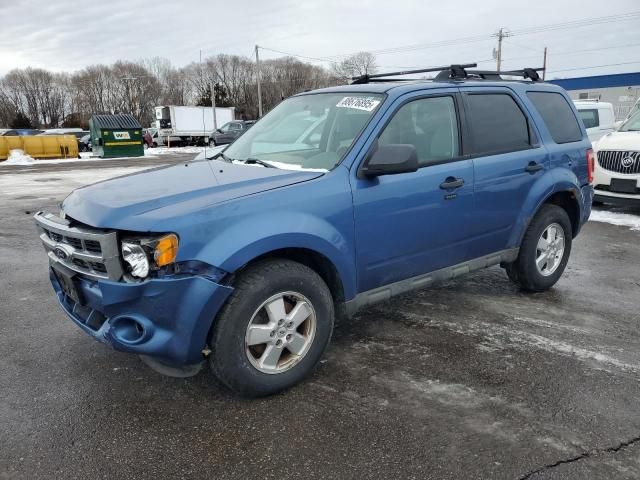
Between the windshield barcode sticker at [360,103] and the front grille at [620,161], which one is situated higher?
the windshield barcode sticker at [360,103]

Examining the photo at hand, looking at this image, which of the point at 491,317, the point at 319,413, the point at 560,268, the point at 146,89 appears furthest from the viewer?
the point at 146,89

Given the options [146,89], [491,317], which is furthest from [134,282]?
[146,89]

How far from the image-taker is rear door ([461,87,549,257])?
418 cm

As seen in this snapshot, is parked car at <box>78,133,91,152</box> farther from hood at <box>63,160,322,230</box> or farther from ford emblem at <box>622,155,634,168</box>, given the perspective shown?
hood at <box>63,160,322,230</box>

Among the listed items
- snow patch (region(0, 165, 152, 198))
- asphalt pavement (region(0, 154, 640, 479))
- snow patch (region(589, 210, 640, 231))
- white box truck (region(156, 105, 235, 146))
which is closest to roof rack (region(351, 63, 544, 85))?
asphalt pavement (region(0, 154, 640, 479))

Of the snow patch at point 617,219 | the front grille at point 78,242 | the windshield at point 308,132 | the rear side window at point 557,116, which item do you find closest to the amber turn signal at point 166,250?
the front grille at point 78,242

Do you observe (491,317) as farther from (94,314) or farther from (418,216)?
(94,314)

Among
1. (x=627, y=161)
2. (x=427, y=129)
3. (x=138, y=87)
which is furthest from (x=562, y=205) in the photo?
(x=138, y=87)

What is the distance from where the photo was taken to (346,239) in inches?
132

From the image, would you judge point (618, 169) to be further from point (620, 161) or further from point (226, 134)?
point (226, 134)

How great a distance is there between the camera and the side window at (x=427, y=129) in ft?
12.3

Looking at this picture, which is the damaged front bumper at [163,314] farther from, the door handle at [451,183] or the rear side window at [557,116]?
the rear side window at [557,116]

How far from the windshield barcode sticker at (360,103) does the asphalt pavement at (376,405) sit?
66.6 inches

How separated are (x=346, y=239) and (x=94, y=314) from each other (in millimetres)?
1551
